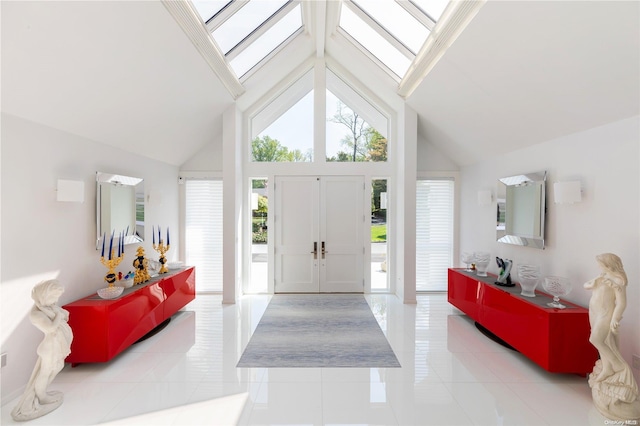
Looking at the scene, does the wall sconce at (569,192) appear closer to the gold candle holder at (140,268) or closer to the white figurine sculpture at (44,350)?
the white figurine sculpture at (44,350)

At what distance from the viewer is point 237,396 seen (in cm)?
255

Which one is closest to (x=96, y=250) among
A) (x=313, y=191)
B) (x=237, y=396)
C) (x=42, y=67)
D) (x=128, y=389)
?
(x=128, y=389)

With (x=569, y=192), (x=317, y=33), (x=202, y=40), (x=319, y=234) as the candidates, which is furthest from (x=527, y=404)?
(x=317, y=33)

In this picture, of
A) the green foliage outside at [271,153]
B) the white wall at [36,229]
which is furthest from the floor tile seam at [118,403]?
the green foliage outside at [271,153]

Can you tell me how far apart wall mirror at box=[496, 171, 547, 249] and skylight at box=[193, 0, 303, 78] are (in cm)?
380

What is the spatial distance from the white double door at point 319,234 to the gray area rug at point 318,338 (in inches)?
23.2

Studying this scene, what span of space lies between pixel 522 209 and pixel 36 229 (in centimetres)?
513

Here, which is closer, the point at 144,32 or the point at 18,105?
the point at 18,105

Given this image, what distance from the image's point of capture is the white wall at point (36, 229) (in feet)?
7.91

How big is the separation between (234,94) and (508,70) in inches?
149

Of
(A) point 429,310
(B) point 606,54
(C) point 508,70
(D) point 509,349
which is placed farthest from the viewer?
(A) point 429,310

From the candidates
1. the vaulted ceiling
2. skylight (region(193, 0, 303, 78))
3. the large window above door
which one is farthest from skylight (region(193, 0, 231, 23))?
the large window above door

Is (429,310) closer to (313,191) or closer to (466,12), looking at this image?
(313,191)

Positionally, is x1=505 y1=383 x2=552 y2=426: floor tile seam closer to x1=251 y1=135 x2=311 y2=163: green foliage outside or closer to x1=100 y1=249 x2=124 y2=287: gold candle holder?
x1=100 y1=249 x2=124 y2=287: gold candle holder
